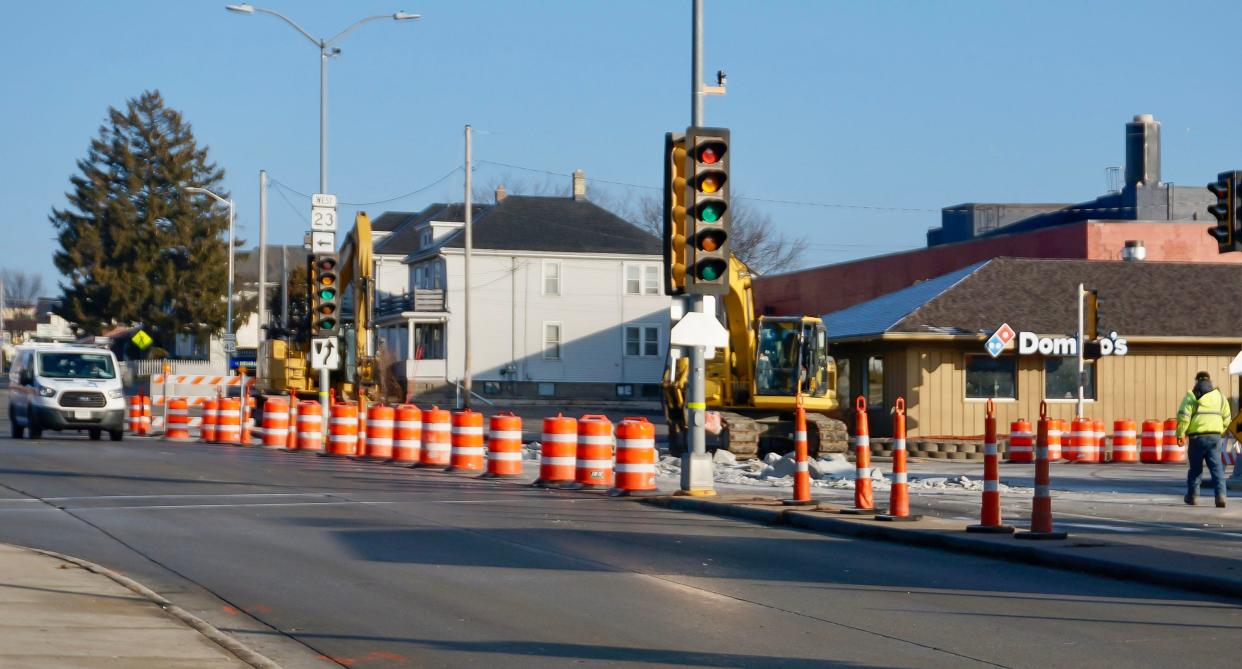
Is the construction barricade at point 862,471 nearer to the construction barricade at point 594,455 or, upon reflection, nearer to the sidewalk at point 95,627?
the construction barricade at point 594,455

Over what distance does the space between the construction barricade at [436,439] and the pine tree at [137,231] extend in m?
61.5

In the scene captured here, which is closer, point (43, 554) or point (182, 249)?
point (43, 554)

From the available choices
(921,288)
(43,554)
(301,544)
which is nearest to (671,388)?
(921,288)

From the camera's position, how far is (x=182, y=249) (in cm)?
8494

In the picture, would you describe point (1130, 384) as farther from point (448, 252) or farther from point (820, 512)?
point (448, 252)

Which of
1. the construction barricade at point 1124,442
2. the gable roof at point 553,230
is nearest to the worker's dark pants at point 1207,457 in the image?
the construction barricade at point 1124,442

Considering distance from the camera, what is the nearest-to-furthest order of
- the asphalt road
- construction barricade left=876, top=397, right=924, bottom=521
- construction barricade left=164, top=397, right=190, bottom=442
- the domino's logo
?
the asphalt road < construction barricade left=876, top=397, right=924, bottom=521 < the domino's logo < construction barricade left=164, top=397, right=190, bottom=442

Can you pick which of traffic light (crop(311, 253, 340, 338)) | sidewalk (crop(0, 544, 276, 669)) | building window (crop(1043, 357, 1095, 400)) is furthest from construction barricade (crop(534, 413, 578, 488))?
building window (crop(1043, 357, 1095, 400))

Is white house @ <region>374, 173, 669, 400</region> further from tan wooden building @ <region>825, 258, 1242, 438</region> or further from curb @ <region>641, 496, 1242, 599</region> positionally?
curb @ <region>641, 496, 1242, 599</region>

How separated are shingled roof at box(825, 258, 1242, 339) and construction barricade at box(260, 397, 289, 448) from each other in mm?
14067

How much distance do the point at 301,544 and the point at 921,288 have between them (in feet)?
99.1

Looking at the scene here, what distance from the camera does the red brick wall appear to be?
45.3 meters

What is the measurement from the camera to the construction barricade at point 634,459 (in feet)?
64.6

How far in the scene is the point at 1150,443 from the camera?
1291 inches
